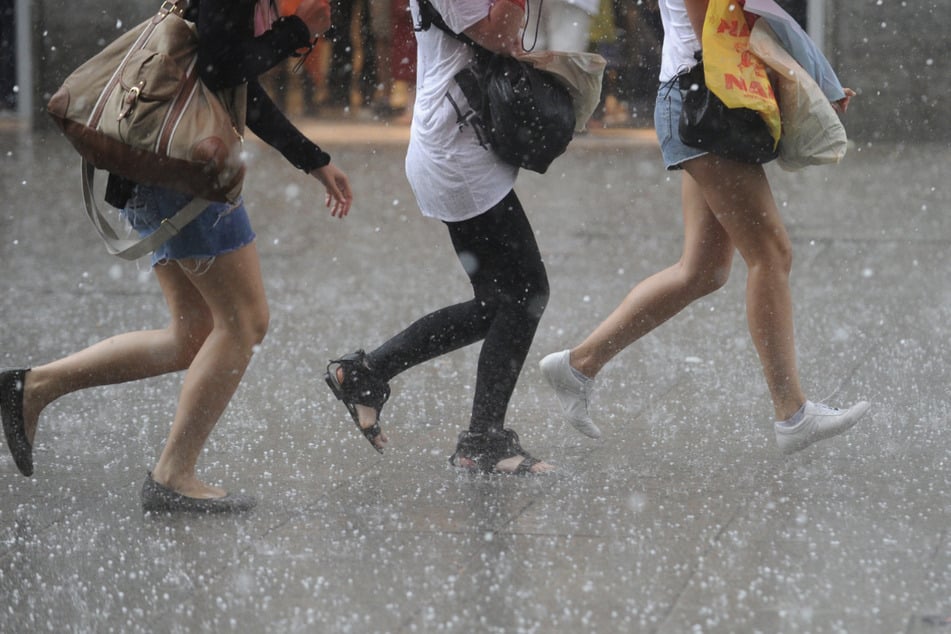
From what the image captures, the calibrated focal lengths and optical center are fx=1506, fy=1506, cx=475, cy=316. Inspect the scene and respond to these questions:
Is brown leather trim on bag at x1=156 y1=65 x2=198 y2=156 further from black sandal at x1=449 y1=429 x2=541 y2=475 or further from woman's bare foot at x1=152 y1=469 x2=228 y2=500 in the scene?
black sandal at x1=449 y1=429 x2=541 y2=475

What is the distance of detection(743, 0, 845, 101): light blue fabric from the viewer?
4.54 metres

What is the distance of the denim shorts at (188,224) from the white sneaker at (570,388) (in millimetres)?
1317

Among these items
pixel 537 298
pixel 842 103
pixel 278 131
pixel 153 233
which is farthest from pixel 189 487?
pixel 842 103

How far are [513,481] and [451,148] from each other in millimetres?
1053

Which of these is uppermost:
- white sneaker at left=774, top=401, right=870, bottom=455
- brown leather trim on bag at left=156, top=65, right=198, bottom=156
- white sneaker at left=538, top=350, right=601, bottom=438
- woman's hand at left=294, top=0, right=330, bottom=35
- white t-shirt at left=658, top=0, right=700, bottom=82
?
woman's hand at left=294, top=0, right=330, bottom=35

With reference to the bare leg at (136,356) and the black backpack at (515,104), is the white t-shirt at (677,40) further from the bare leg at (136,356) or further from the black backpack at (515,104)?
the bare leg at (136,356)

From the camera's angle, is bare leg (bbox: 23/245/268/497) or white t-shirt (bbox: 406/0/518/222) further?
white t-shirt (bbox: 406/0/518/222)

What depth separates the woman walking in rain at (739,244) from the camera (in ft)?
15.4

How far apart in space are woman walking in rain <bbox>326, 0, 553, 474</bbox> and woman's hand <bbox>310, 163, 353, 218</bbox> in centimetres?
21

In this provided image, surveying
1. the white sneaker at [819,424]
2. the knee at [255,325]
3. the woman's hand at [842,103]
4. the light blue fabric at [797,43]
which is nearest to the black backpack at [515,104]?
the light blue fabric at [797,43]

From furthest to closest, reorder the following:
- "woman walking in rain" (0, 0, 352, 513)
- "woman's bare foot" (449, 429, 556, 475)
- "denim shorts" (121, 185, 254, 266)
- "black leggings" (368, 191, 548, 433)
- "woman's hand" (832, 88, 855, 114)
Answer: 1. "woman's hand" (832, 88, 855, 114)
2. "woman's bare foot" (449, 429, 556, 475)
3. "black leggings" (368, 191, 548, 433)
4. "denim shorts" (121, 185, 254, 266)
5. "woman walking in rain" (0, 0, 352, 513)

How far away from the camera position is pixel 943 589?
3.63 m

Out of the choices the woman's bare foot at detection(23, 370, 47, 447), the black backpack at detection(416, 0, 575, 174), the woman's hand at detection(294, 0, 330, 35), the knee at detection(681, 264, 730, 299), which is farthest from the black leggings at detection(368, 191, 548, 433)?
the woman's bare foot at detection(23, 370, 47, 447)

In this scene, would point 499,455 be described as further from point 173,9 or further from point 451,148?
point 173,9
